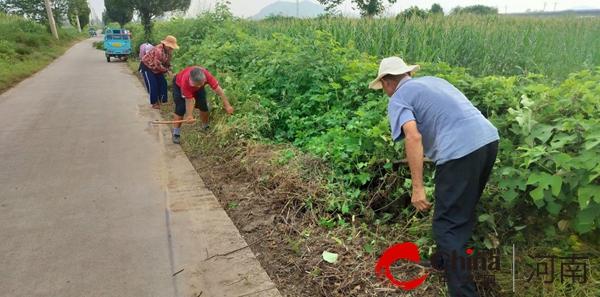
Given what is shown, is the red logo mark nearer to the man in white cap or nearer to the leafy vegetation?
the man in white cap

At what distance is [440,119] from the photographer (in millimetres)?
2396

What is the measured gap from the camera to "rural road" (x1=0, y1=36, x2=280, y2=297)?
2.76 m

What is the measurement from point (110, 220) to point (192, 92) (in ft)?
8.30

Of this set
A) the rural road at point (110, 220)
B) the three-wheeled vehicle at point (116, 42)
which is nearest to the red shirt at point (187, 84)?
the rural road at point (110, 220)

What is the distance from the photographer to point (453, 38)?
616cm

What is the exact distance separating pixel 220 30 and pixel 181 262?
28.1ft

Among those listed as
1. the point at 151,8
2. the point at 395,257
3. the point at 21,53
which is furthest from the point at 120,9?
the point at 395,257

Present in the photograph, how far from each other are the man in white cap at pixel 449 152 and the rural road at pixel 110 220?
1.21 meters

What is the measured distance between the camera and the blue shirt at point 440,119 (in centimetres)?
231

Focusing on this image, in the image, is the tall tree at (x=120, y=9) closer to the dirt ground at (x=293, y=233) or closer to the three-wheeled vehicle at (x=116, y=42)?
the three-wheeled vehicle at (x=116, y=42)

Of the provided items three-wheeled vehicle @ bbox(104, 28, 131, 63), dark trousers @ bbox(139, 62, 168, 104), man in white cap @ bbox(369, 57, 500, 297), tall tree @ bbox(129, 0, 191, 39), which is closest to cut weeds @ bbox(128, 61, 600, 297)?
man in white cap @ bbox(369, 57, 500, 297)

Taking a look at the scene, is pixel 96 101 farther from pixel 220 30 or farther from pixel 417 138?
pixel 417 138

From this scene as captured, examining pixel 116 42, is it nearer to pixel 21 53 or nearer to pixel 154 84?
pixel 21 53

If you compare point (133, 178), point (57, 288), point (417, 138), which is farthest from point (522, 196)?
point (133, 178)
